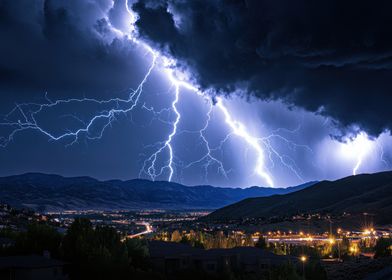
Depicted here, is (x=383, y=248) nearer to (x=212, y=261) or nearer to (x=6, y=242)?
(x=212, y=261)

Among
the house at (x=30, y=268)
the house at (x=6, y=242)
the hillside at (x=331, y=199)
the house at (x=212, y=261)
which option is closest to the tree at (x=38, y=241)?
the house at (x=6, y=242)

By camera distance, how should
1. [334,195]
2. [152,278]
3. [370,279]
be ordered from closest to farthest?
[370,279] → [152,278] → [334,195]

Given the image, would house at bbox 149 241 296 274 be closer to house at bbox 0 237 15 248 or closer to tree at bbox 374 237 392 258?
house at bbox 0 237 15 248

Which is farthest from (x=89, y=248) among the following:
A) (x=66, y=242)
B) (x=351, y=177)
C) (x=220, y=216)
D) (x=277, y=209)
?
(x=351, y=177)

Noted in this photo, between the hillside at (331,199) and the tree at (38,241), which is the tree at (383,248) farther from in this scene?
the hillside at (331,199)

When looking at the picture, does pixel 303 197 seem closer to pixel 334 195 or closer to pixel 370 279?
pixel 334 195

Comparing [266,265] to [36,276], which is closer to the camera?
[36,276]

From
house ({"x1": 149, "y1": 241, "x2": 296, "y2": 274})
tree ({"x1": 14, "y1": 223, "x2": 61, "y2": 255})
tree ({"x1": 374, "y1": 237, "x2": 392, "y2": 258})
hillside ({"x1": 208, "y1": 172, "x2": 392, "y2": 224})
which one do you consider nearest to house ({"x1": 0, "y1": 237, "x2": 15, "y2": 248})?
tree ({"x1": 14, "y1": 223, "x2": 61, "y2": 255})
